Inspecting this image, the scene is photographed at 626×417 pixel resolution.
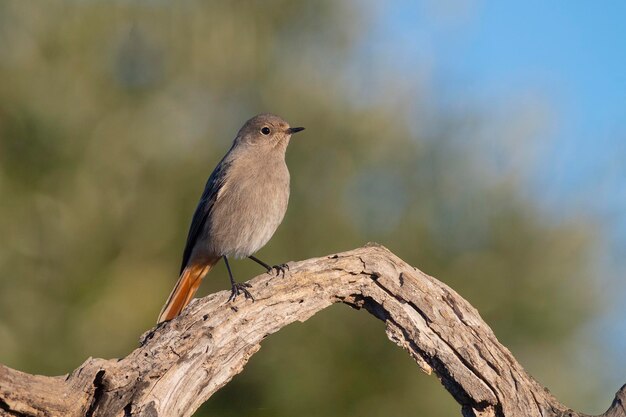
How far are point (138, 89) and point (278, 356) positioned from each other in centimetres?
435

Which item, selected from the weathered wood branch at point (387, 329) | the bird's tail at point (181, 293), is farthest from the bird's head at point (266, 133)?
the weathered wood branch at point (387, 329)

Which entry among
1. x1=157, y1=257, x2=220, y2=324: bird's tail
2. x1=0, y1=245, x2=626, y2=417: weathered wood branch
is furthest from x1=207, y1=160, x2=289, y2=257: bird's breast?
x1=0, y1=245, x2=626, y2=417: weathered wood branch

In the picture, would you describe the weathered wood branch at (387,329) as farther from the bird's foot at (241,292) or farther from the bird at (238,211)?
the bird at (238,211)

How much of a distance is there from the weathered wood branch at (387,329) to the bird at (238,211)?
1343 mm

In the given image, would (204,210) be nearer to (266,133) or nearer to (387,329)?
(266,133)

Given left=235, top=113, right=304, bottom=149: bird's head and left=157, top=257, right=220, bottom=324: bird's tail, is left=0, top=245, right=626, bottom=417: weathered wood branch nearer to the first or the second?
left=157, top=257, right=220, bottom=324: bird's tail

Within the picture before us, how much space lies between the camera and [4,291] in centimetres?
1116

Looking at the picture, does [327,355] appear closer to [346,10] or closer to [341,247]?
[341,247]

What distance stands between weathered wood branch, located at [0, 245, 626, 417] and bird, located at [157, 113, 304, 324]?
1.34m

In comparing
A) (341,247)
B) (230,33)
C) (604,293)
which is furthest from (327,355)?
(230,33)

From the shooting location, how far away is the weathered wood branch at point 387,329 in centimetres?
508

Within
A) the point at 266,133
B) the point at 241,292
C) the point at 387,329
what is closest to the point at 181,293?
the point at 266,133

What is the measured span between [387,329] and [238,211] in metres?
1.86

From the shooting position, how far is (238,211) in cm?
688
